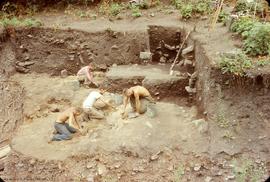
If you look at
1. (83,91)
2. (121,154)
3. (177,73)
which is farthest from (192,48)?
(121,154)

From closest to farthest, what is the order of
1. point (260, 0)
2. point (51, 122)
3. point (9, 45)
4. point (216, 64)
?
point (216, 64) < point (51, 122) < point (260, 0) < point (9, 45)

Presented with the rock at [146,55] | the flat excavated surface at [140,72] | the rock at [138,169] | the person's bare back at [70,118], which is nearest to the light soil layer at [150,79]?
→ the flat excavated surface at [140,72]

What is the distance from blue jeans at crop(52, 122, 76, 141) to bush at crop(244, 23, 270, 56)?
4726 mm

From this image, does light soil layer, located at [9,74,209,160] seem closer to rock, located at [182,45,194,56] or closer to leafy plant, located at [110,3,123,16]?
rock, located at [182,45,194,56]

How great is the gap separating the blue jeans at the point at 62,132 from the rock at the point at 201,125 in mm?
2974

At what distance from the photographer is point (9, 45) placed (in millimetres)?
15297

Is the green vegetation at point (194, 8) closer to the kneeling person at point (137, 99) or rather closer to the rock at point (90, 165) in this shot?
the kneeling person at point (137, 99)

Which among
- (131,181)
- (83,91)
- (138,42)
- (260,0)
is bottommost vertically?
(131,181)

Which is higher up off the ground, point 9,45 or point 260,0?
point 260,0

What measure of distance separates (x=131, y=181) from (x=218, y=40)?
480 centimetres

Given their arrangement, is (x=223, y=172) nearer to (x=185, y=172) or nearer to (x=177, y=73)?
(x=185, y=172)

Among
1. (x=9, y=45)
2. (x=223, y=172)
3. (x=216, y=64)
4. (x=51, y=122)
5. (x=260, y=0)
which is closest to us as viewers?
(x=223, y=172)

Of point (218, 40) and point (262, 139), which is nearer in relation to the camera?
point (262, 139)

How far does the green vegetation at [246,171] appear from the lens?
10.3 metres
